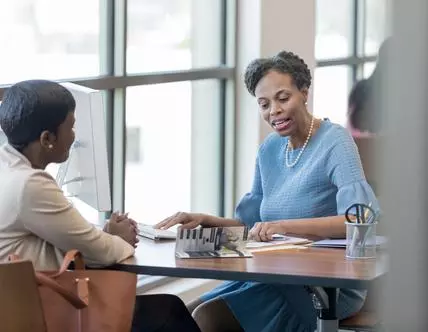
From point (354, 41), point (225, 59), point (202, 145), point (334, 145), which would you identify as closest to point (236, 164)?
point (202, 145)

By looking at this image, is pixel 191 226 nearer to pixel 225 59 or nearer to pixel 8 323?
pixel 8 323

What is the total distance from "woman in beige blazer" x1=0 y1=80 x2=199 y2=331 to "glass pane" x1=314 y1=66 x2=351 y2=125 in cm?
401

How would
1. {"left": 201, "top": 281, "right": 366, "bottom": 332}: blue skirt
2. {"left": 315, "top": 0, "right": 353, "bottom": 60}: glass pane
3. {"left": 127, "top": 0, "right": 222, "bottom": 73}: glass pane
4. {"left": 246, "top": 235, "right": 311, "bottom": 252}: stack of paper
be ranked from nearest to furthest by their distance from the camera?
{"left": 246, "top": 235, "right": 311, "bottom": 252}: stack of paper < {"left": 201, "top": 281, "right": 366, "bottom": 332}: blue skirt < {"left": 127, "top": 0, "right": 222, "bottom": 73}: glass pane < {"left": 315, "top": 0, "right": 353, "bottom": 60}: glass pane

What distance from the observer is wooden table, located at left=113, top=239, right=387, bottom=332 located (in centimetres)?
187

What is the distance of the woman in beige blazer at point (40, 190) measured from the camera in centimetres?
194

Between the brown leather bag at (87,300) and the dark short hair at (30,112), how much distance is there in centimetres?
31

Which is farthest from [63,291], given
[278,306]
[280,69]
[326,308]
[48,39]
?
[48,39]

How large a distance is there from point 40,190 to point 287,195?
102 cm

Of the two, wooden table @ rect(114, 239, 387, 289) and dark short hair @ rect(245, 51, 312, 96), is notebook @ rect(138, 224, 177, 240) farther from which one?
dark short hair @ rect(245, 51, 312, 96)

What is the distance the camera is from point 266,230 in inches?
96.3

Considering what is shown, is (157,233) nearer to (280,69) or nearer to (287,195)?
(287,195)

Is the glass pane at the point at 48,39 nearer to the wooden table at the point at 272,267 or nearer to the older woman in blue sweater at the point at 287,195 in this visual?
the older woman in blue sweater at the point at 287,195

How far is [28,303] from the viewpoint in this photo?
179cm

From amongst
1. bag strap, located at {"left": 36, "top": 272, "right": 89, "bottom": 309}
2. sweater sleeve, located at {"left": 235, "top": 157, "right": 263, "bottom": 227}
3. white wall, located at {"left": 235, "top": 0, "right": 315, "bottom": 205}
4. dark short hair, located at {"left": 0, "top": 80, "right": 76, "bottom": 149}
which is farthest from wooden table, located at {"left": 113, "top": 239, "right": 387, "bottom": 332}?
white wall, located at {"left": 235, "top": 0, "right": 315, "bottom": 205}
